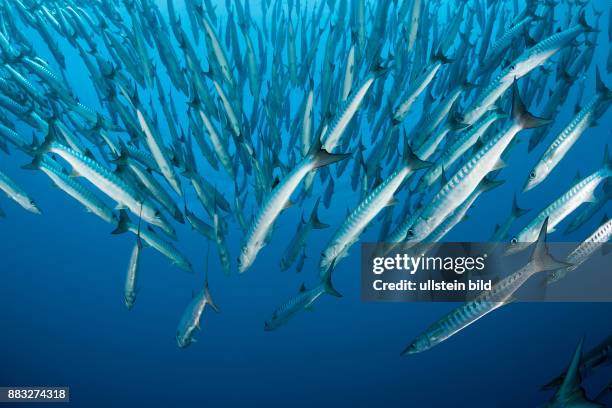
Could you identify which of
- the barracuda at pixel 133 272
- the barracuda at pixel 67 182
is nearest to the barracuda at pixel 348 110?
the barracuda at pixel 133 272

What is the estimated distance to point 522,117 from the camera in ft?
10.1

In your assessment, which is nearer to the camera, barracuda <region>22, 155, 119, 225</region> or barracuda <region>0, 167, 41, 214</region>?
barracuda <region>22, 155, 119, 225</region>

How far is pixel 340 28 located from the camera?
548 centimetres

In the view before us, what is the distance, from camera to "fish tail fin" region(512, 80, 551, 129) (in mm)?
3059

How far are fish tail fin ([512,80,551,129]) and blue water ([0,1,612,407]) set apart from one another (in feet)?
39.0

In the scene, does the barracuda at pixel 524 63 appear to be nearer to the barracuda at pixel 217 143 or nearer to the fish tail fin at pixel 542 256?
the fish tail fin at pixel 542 256

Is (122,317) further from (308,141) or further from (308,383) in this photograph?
(308,141)

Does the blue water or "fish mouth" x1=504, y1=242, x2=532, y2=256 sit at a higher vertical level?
the blue water

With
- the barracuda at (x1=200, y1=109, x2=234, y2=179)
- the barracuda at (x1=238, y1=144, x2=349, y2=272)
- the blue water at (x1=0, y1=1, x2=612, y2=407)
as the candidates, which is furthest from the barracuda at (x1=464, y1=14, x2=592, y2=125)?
the blue water at (x1=0, y1=1, x2=612, y2=407)

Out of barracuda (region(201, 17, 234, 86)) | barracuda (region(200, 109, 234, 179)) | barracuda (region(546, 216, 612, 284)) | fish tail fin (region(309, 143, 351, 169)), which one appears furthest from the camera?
barracuda (region(201, 17, 234, 86))

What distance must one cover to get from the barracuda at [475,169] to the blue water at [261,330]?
1161cm

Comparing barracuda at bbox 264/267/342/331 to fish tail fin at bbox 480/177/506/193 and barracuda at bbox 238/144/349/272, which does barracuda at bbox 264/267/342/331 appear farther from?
fish tail fin at bbox 480/177/506/193

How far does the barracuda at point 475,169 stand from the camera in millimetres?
3068

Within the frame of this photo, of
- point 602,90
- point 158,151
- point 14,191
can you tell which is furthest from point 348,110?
point 14,191
